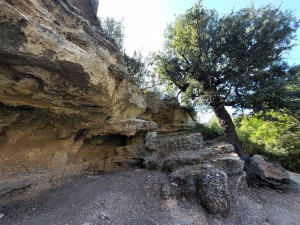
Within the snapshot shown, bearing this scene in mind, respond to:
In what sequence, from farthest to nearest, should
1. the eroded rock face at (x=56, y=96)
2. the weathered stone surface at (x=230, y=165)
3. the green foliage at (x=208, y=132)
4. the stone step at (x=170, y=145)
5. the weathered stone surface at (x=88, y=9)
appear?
1. the green foliage at (x=208, y=132)
2. the stone step at (x=170, y=145)
3. the weathered stone surface at (x=88, y=9)
4. the weathered stone surface at (x=230, y=165)
5. the eroded rock face at (x=56, y=96)

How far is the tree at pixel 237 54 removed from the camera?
6027 millimetres

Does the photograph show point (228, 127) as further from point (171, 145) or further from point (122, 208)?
point (122, 208)

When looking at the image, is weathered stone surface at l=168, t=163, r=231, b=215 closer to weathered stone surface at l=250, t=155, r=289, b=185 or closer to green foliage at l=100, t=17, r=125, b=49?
weathered stone surface at l=250, t=155, r=289, b=185

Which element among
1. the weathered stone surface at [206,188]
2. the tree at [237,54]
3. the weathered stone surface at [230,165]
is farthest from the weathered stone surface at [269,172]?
the weathered stone surface at [206,188]

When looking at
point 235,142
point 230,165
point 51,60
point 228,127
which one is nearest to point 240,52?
point 228,127

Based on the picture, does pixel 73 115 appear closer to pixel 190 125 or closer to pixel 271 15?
pixel 190 125

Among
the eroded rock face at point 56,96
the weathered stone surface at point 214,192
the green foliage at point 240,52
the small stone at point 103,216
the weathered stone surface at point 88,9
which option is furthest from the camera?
the green foliage at point 240,52

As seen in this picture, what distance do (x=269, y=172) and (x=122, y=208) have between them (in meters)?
6.30

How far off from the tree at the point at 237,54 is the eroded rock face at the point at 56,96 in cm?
454

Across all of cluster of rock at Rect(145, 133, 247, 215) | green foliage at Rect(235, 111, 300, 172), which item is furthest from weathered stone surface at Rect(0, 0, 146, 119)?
green foliage at Rect(235, 111, 300, 172)

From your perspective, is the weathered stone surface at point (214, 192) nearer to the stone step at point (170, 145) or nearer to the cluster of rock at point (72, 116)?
the cluster of rock at point (72, 116)

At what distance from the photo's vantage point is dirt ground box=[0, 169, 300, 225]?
239cm


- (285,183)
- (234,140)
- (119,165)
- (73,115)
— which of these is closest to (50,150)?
(73,115)

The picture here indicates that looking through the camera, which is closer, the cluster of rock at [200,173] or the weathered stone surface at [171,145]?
the cluster of rock at [200,173]
